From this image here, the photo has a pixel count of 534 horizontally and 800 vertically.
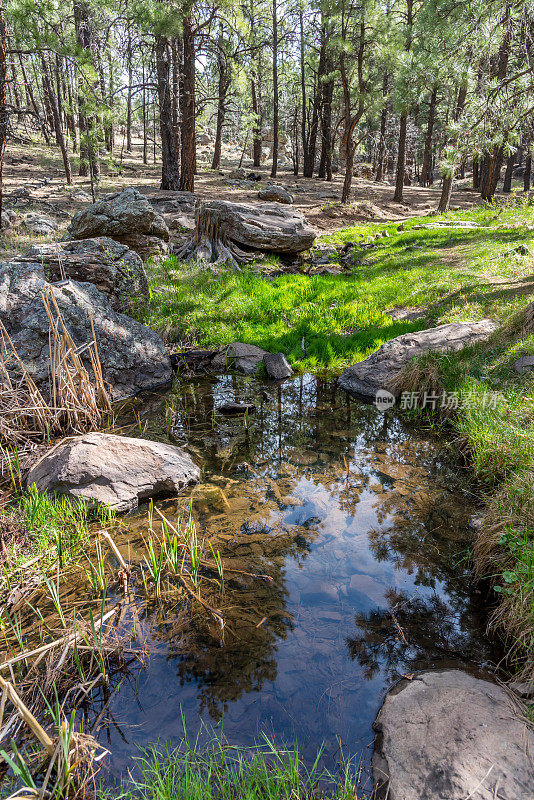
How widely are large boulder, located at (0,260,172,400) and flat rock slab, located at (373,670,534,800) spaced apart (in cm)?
466

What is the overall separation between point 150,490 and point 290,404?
2701 millimetres

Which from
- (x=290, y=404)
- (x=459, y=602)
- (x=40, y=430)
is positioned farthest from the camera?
(x=290, y=404)

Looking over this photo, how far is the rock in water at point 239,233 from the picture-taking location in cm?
1160

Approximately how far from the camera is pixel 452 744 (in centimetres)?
201

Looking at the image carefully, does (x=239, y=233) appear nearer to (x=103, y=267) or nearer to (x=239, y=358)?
(x=103, y=267)

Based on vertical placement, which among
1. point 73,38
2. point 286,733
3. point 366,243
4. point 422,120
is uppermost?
point 422,120

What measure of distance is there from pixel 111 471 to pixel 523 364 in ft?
15.0

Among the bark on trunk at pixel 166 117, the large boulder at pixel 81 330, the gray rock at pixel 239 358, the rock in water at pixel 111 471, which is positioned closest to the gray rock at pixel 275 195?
the bark on trunk at pixel 166 117

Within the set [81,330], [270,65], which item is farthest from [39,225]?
[270,65]

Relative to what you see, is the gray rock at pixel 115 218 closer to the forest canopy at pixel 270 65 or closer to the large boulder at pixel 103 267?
the forest canopy at pixel 270 65

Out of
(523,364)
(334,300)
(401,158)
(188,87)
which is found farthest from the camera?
(401,158)

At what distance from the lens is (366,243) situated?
48.6ft

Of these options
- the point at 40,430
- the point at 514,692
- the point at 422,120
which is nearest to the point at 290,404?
the point at 40,430

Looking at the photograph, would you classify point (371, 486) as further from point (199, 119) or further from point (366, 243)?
point (199, 119)
